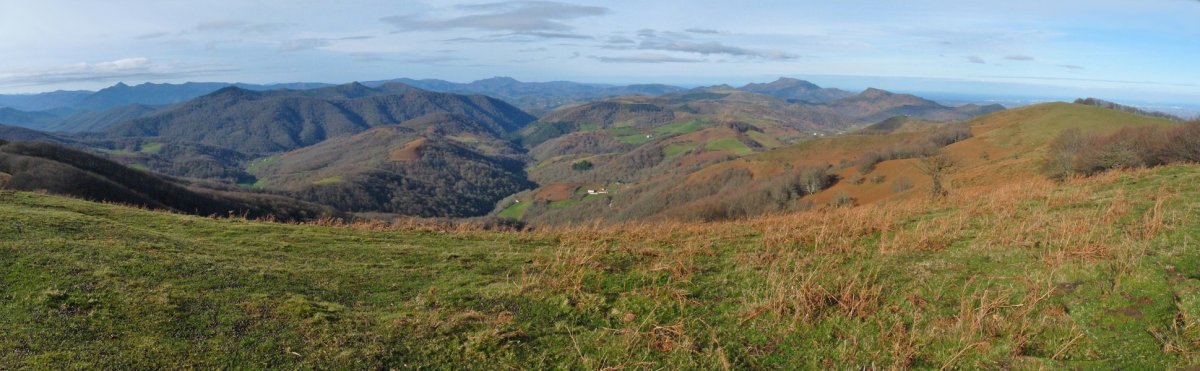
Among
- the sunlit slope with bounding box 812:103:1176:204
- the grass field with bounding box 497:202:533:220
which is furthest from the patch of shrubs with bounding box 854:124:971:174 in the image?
the grass field with bounding box 497:202:533:220

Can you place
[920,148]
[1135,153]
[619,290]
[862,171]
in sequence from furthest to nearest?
[920,148], [862,171], [1135,153], [619,290]

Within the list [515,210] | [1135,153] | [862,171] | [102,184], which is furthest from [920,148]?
[102,184]

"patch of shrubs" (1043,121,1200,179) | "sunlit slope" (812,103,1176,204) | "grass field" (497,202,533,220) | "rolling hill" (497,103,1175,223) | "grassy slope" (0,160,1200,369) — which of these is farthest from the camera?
"grass field" (497,202,533,220)

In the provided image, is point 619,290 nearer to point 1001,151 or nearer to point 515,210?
point 1001,151

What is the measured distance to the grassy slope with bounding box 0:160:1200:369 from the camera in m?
6.60

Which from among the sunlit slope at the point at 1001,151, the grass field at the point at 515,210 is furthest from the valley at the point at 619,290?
the grass field at the point at 515,210

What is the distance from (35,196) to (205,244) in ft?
31.0

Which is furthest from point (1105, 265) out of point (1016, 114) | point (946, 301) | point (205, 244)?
point (1016, 114)

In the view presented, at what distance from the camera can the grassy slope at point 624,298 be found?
6.60m

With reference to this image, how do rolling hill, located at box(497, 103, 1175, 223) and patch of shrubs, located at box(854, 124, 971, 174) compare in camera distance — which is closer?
rolling hill, located at box(497, 103, 1175, 223)

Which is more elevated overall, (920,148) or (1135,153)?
(1135,153)

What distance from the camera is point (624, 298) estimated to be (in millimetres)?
8664

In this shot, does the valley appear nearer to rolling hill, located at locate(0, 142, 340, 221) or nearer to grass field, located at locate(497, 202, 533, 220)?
rolling hill, located at locate(0, 142, 340, 221)

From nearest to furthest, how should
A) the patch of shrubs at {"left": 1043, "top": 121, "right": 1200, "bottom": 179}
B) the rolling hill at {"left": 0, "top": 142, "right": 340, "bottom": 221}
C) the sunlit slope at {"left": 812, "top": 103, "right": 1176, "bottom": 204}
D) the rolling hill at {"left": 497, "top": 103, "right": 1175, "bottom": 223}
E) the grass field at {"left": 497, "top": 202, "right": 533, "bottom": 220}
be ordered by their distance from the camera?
the patch of shrubs at {"left": 1043, "top": 121, "right": 1200, "bottom": 179}
the rolling hill at {"left": 0, "top": 142, "right": 340, "bottom": 221}
the sunlit slope at {"left": 812, "top": 103, "right": 1176, "bottom": 204}
the rolling hill at {"left": 497, "top": 103, "right": 1175, "bottom": 223}
the grass field at {"left": 497, "top": 202, "right": 533, "bottom": 220}
